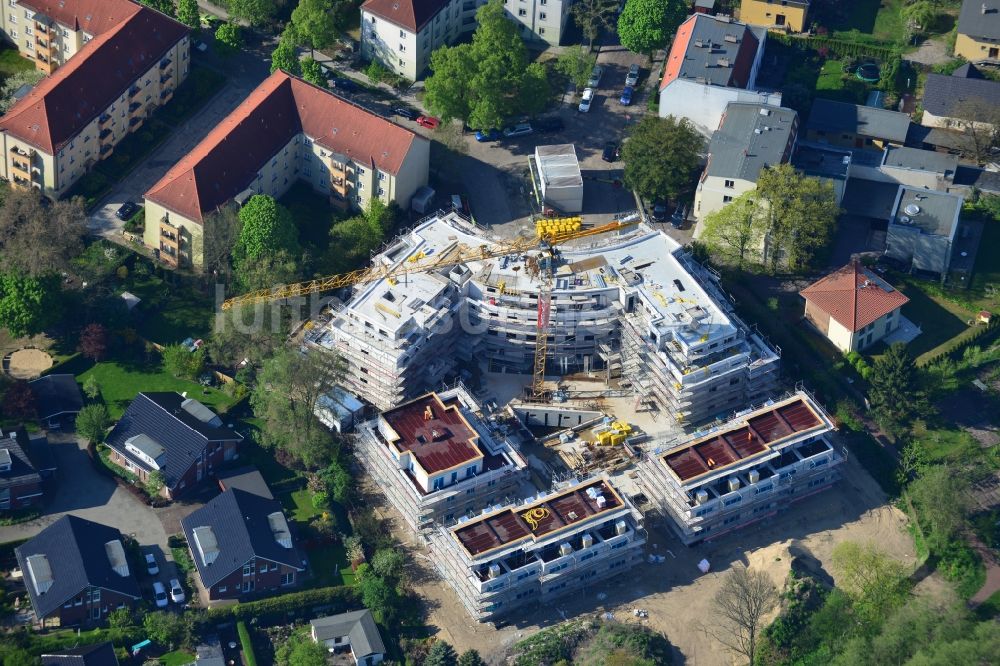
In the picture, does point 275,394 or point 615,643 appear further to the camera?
point 275,394

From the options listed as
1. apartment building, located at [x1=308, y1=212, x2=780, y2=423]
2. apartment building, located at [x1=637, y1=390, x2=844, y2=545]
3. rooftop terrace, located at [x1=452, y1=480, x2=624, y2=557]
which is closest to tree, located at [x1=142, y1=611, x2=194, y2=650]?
rooftop terrace, located at [x1=452, y1=480, x2=624, y2=557]

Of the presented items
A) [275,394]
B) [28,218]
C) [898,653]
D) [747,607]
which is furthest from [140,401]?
[898,653]

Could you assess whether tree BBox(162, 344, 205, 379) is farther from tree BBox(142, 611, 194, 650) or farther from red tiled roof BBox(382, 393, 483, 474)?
tree BBox(142, 611, 194, 650)

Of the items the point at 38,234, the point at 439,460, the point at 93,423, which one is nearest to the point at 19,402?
the point at 93,423

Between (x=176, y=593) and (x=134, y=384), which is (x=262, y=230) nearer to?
(x=134, y=384)

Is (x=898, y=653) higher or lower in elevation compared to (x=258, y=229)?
lower

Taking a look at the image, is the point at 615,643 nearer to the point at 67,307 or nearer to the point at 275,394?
the point at 275,394
